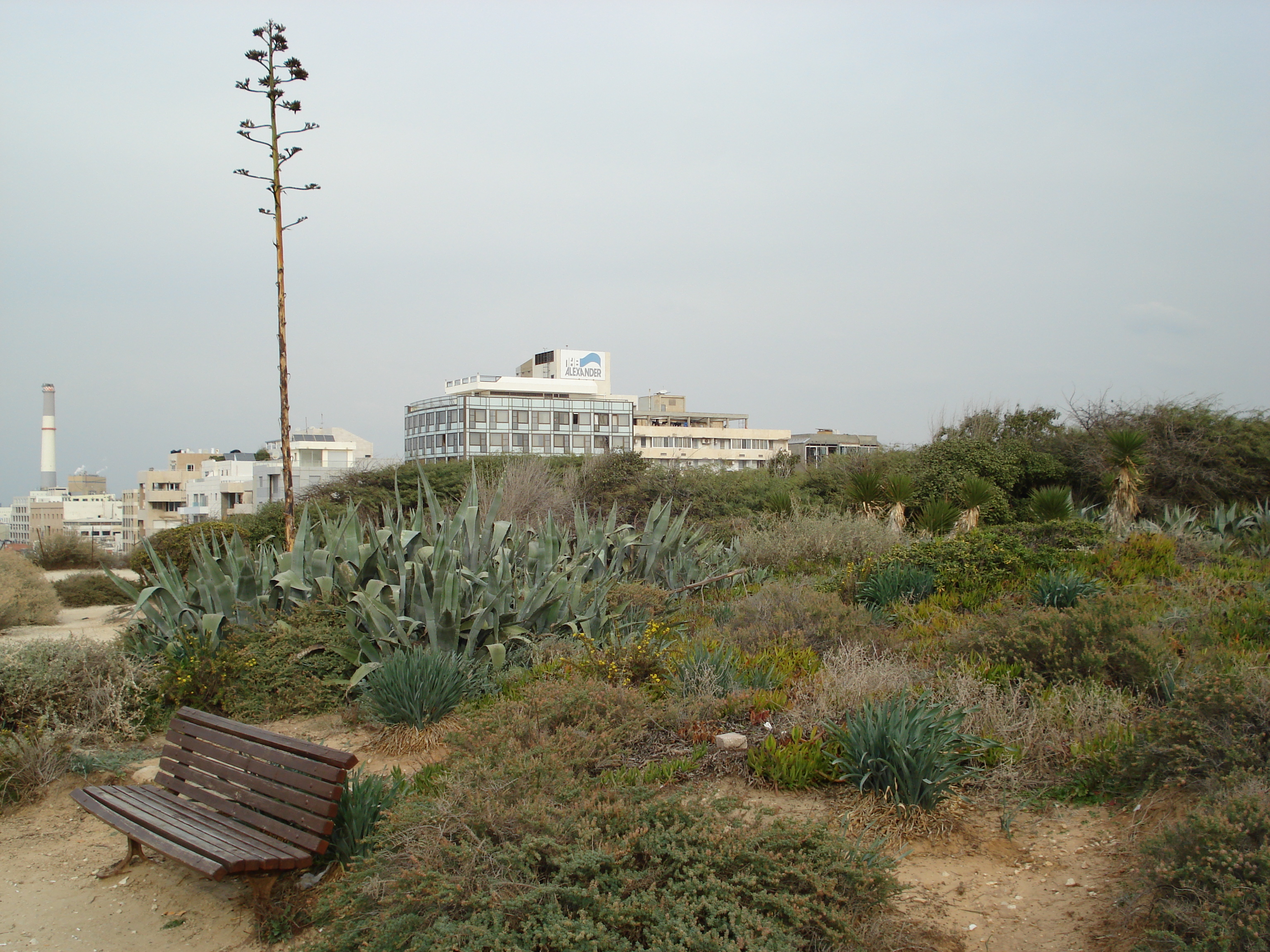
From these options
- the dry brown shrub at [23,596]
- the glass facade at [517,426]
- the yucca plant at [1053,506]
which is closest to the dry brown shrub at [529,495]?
the dry brown shrub at [23,596]

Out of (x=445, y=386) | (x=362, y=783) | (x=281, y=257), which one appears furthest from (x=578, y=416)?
(x=362, y=783)

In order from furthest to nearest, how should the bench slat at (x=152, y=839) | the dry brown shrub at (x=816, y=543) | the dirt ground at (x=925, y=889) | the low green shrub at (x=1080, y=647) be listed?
the dry brown shrub at (x=816, y=543) → the low green shrub at (x=1080, y=647) → the bench slat at (x=152, y=839) → the dirt ground at (x=925, y=889)

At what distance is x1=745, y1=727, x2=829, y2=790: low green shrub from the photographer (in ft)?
14.2

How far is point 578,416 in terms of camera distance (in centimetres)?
8294

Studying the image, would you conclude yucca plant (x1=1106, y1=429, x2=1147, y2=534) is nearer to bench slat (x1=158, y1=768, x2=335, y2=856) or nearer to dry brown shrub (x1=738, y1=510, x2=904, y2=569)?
dry brown shrub (x1=738, y1=510, x2=904, y2=569)

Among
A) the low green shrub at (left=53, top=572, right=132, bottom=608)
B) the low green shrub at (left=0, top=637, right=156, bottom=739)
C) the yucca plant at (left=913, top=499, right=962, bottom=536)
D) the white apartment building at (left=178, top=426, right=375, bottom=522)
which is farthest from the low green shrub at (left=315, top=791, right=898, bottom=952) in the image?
the white apartment building at (left=178, top=426, right=375, bottom=522)

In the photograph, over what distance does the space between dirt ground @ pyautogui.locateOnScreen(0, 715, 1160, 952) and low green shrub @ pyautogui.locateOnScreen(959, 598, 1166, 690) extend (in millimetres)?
1511

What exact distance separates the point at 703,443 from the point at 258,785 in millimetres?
89459

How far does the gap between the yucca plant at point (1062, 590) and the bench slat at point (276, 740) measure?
6792mm

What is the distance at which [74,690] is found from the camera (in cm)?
613

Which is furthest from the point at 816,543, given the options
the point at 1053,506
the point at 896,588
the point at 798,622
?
the point at 798,622

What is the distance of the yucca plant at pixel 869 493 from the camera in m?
16.2

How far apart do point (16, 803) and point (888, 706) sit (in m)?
5.43

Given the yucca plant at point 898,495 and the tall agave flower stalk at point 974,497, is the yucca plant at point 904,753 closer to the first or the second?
the yucca plant at point 898,495
